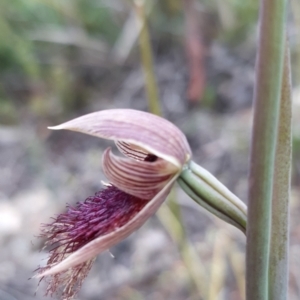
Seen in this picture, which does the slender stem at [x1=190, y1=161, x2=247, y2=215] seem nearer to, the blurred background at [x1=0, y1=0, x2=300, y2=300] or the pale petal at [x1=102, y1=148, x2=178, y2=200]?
the pale petal at [x1=102, y1=148, x2=178, y2=200]

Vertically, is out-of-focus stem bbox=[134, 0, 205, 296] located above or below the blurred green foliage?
above

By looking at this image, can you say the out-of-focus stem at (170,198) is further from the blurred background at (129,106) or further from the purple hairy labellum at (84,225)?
the purple hairy labellum at (84,225)

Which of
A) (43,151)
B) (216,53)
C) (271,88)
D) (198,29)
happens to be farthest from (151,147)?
(216,53)

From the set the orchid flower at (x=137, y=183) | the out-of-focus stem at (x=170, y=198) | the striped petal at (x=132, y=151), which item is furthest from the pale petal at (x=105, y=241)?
the out-of-focus stem at (x=170, y=198)

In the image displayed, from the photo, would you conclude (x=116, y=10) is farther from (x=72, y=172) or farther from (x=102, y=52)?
(x=72, y=172)

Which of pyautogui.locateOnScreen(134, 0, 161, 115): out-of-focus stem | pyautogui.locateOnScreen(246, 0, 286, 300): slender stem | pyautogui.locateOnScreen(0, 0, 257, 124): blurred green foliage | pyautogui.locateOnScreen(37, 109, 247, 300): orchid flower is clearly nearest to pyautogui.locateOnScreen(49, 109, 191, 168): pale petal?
pyautogui.locateOnScreen(37, 109, 247, 300): orchid flower

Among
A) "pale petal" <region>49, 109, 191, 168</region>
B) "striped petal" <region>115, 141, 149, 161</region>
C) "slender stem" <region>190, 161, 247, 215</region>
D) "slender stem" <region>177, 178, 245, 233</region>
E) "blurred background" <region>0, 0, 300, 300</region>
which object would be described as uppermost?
"pale petal" <region>49, 109, 191, 168</region>
